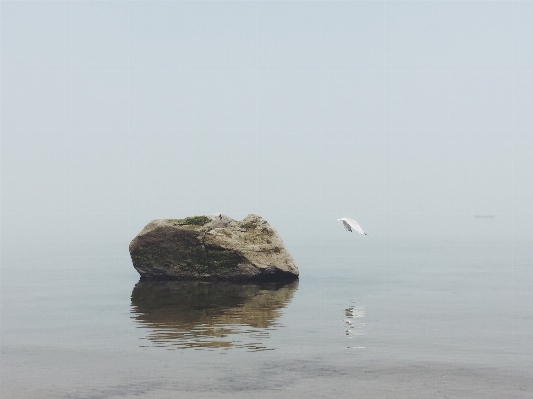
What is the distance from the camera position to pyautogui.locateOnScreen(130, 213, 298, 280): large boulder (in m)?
35.0

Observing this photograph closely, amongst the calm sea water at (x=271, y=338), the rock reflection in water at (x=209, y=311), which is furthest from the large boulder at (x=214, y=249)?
the calm sea water at (x=271, y=338)

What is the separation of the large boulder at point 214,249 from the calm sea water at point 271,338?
101 centimetres

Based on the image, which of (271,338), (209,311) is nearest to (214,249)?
(209,311)

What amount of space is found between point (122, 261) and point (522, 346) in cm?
3745

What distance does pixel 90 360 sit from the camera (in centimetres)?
1914

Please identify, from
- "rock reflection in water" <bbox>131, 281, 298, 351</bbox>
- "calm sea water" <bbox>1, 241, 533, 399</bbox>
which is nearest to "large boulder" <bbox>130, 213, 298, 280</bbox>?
"rock reflection in water" <bbox>131, 281, 298, 351</bbox>

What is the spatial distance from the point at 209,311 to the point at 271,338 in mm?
5434

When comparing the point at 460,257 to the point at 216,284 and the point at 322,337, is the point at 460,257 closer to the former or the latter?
the point at 216,284

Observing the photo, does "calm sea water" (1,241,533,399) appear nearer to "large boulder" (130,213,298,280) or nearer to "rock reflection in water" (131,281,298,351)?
"rock reflection in water" (131,281,298,351)

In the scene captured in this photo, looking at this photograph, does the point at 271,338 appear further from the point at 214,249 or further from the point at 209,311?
the point at 214,249

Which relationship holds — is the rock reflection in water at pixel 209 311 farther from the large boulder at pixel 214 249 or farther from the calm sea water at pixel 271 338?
the large boulder at pixel 214 249

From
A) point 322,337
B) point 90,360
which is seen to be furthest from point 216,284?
point 90,360

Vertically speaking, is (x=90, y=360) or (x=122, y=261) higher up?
(x=122, y=261)

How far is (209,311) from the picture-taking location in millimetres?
26688
